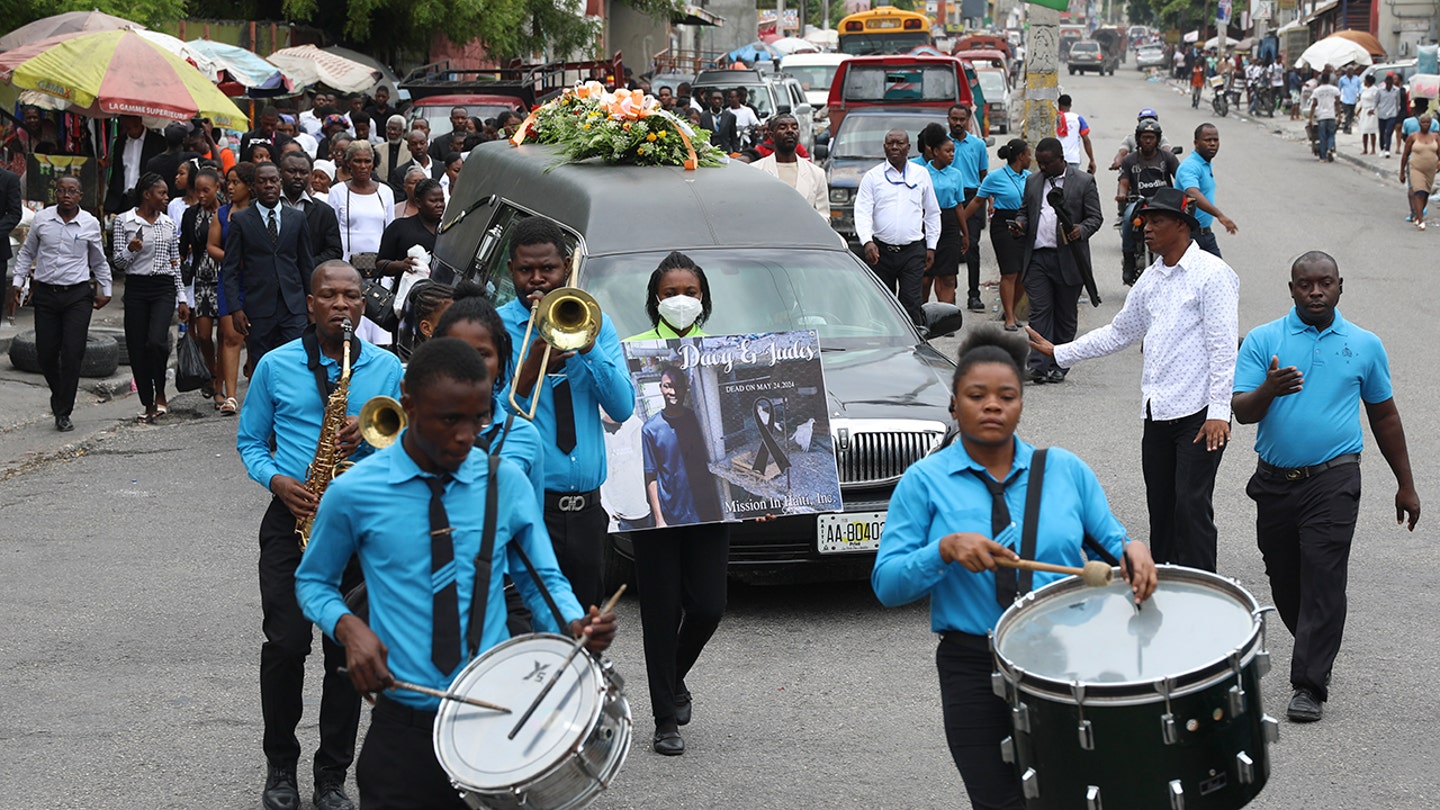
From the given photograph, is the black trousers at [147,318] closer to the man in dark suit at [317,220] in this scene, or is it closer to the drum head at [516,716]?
the man in dark suit at [317,220]

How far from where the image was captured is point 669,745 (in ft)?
21.1

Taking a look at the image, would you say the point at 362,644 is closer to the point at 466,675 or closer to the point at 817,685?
the point at 466,675

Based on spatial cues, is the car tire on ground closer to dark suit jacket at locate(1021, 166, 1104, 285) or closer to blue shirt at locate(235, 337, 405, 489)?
dark suit jacket at locate(1021, 166, 1104, 285)

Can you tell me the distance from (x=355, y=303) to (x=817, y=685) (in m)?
2.65

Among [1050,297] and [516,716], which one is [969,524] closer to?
[516,716]

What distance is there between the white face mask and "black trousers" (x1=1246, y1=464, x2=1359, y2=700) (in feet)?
7.83

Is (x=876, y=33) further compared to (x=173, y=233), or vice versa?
(x=876, y=33)

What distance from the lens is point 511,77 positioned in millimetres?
29406

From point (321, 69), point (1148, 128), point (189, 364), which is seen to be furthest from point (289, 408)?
point (321, 69)

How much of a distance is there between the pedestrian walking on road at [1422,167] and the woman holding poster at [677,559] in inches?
802

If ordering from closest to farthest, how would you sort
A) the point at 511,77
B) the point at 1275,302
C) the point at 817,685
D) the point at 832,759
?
the point at 832,759
the point at 817,685
the point at 1275,302
the point at 511,77

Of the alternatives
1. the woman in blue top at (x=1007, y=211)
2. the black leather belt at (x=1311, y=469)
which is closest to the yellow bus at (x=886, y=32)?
the woman in blue top at (x=1007, y=211)

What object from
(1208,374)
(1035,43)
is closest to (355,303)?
(1208,374)

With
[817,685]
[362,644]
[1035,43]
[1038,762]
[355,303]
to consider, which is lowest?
[817,685]
